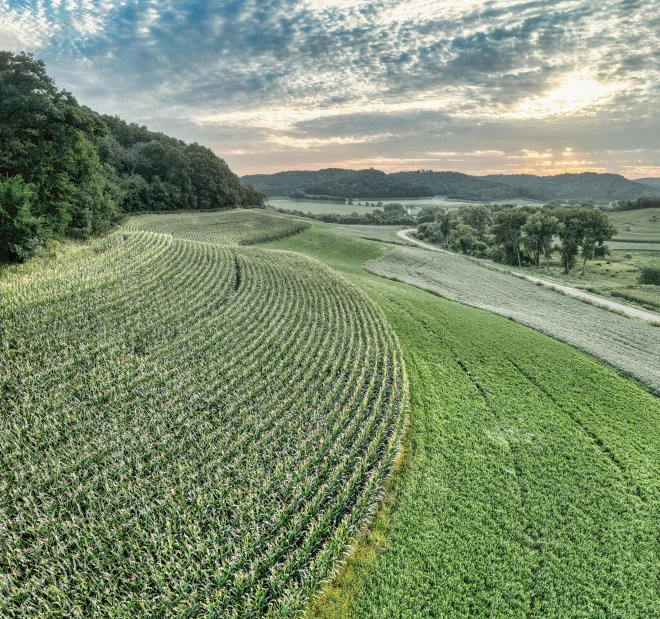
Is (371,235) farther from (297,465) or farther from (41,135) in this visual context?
(297,465)

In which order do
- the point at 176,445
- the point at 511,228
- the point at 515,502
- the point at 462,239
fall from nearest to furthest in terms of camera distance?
the point at 515,502 → the point at 176,445 → the point at 511,228 → the point at 462,239

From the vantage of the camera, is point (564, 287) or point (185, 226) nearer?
point (564, 287)

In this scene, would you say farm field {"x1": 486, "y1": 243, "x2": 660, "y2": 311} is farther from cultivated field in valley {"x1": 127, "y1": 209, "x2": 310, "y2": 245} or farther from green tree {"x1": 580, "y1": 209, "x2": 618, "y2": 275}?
cultivated field in valley {"x1": 127, "y1": 209, "x2": 310, "y2": 245}

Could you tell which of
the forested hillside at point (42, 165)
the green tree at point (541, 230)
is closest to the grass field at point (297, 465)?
the forested hillside at point (42, 165)

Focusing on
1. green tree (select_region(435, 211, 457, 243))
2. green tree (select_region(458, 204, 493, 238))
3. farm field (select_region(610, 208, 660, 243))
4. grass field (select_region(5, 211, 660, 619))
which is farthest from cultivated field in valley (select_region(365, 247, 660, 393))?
farm field (select_region(610, 208, 660, 243))

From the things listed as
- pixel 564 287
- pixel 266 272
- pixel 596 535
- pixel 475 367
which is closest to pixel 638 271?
pixel 564 287

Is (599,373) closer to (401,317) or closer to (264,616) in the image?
(401,317)

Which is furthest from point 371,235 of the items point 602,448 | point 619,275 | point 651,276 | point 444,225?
point 602,448

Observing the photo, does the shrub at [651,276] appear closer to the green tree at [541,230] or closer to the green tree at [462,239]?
the green tree at [541,230]
